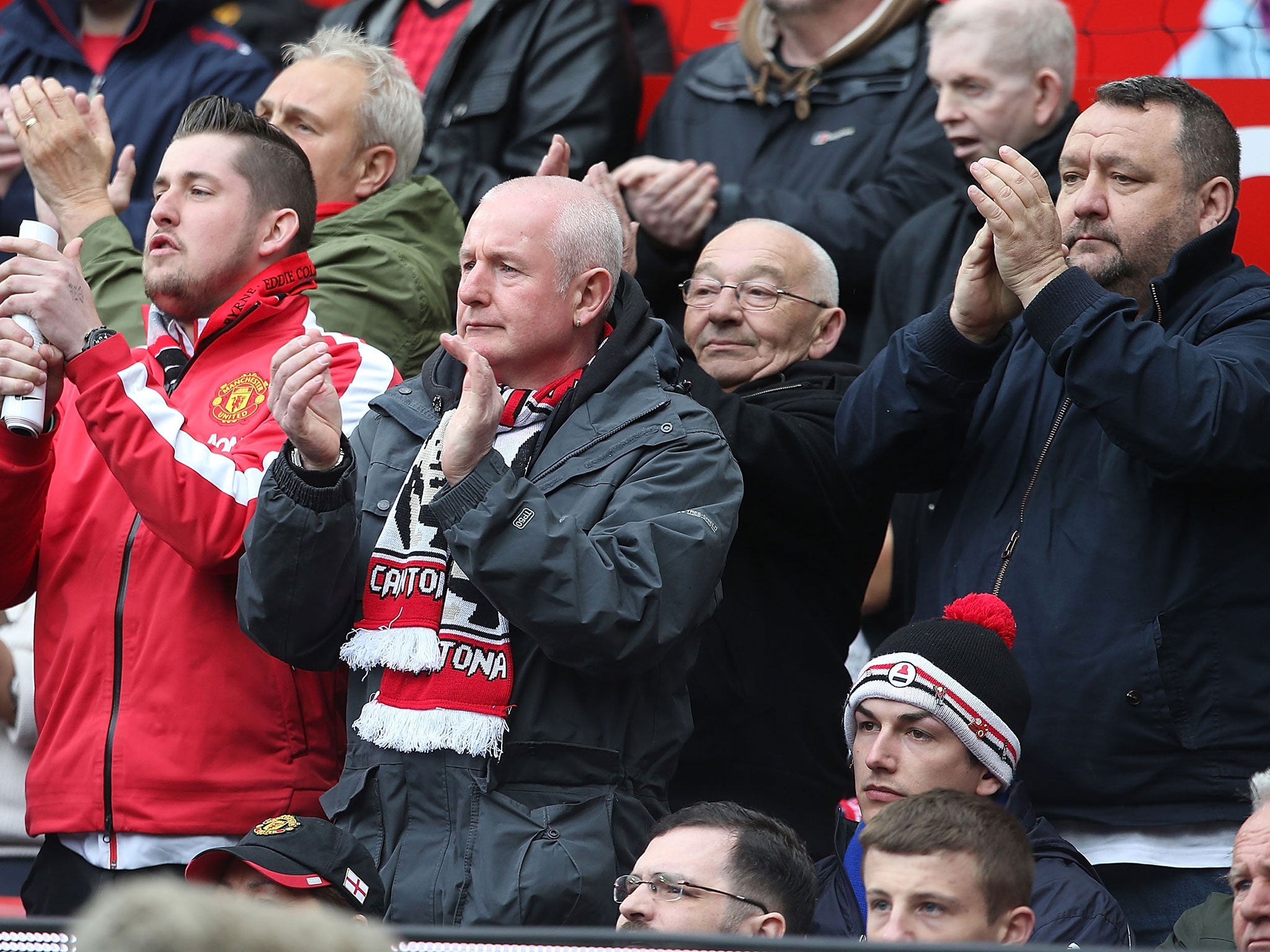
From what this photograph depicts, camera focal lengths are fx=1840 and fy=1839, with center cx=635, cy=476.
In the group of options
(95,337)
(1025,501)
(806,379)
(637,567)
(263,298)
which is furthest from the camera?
(806,379)

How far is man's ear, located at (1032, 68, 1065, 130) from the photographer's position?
513 cm

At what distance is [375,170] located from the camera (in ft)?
17.0

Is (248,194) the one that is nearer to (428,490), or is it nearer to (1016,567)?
(428,490)

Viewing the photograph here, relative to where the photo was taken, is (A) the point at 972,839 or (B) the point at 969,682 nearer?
(A) the point at 972,839

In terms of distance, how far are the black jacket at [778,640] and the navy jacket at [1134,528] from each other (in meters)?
0.34

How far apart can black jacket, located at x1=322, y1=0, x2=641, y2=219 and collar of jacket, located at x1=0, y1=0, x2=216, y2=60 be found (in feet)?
2.85

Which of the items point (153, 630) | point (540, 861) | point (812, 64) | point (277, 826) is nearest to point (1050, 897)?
point (540, 861)

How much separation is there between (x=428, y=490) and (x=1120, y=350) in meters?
1.34

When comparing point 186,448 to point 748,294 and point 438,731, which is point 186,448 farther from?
point 748,294

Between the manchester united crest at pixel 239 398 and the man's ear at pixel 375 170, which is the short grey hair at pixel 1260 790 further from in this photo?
the man's ear at pixel 375 170

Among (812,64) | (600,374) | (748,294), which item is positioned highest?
(812,64)

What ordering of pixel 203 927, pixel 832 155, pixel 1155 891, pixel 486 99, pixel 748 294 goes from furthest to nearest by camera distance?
pixel 486 99, pixel 832 155, pixel 748 294, pixel 1155 891, pixel 203 927

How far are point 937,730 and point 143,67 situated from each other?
12.4 feet

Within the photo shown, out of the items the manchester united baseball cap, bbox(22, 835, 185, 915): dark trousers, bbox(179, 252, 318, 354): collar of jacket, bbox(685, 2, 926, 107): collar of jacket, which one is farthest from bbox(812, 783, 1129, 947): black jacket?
bbox(685, 2, 926, 107): collar of jacket
